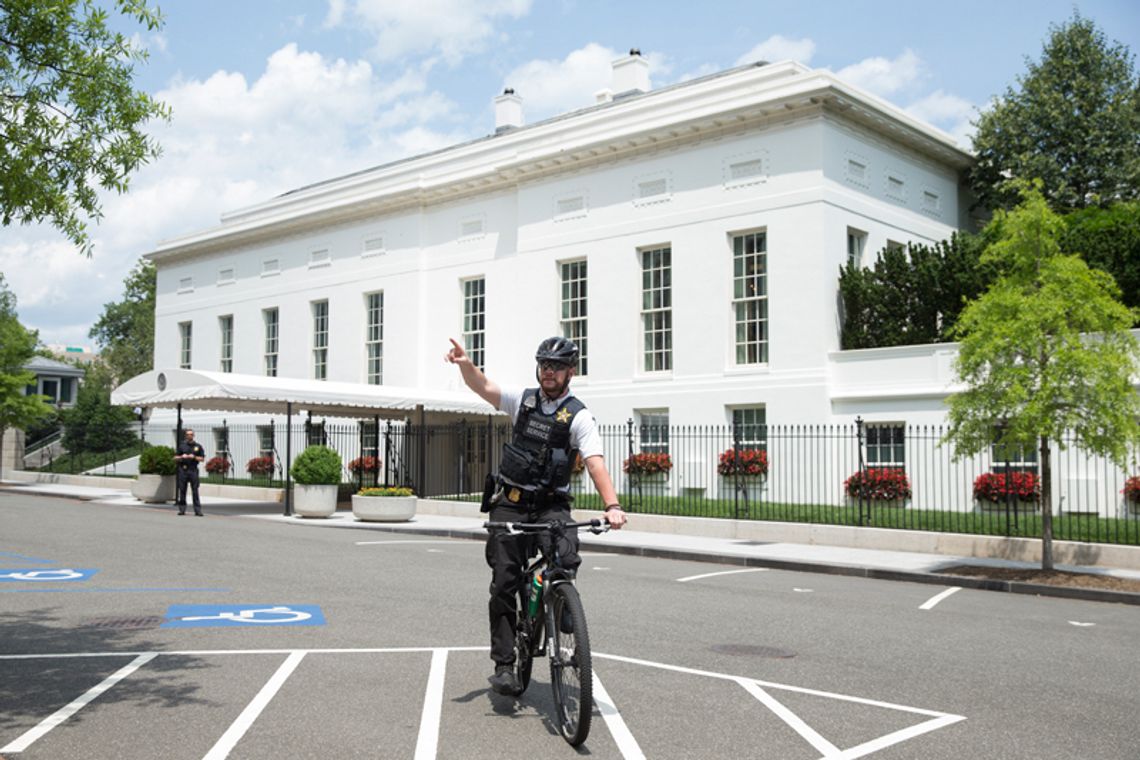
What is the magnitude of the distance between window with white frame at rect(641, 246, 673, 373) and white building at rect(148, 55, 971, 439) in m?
0.06

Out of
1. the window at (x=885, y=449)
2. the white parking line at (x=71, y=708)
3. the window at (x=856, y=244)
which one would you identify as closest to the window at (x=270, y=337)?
the window at (x=856, y=244)

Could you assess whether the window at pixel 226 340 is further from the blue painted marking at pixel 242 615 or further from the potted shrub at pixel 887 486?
the blue painted marking at pixel 242 615

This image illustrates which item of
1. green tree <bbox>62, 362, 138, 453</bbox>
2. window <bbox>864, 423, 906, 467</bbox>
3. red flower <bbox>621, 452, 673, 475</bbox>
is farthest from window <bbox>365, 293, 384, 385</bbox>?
window <bbox>864, 423, 906, 467</bbox>

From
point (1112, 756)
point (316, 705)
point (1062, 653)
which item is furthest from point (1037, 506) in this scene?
point (316, 705)

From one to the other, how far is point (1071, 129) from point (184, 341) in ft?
121

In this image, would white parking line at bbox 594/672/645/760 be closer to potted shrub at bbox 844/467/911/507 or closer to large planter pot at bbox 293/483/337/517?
potted shrub at bbox 844/467/911/507

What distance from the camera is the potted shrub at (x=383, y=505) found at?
23281mm

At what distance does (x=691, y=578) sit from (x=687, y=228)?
16.5 m

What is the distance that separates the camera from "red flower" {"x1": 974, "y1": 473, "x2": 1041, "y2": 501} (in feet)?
70.0

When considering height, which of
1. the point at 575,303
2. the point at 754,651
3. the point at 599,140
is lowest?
the point at 754,651

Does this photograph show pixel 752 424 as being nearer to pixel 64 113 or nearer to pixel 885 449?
pixel 885 449

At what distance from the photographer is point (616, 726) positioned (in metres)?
5.69

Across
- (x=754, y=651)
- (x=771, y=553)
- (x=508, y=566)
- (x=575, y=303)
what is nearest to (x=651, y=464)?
(x=575, y=303)

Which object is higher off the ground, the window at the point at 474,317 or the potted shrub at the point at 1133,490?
the window at the point at 474,317
